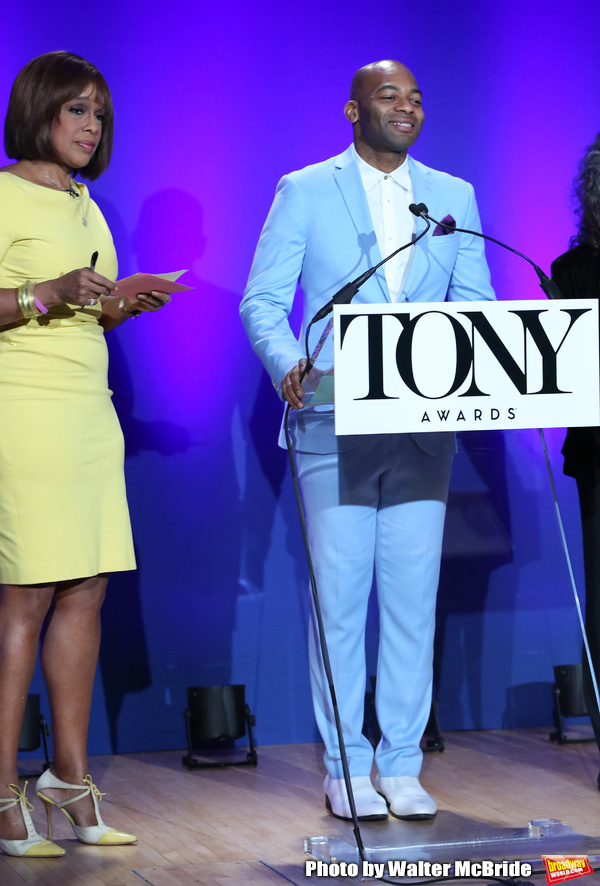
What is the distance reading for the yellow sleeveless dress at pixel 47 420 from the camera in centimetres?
259

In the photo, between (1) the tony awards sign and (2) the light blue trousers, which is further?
(2) the light blue trousers

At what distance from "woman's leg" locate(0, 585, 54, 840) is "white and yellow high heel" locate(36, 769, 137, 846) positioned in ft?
0.32

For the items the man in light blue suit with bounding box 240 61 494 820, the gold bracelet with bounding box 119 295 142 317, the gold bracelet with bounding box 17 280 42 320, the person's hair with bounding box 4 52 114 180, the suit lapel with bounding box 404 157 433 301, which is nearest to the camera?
the man in light blue suit with bounding box 240 61 494 820

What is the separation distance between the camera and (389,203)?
2.62 metres

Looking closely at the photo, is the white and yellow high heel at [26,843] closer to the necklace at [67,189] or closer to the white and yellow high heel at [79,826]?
the white and yellow high heel at [79,826]

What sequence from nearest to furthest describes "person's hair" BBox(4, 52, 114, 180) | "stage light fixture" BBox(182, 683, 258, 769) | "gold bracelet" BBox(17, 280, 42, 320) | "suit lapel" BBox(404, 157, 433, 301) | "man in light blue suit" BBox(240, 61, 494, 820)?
"man in light blue suit" BBox(240, 61, 494, 820), "suit lapel" BBox(404, 157, 433, 301), "gold bracelet" BBox(17, 280, 42, 320), "person's hair" BBox(4, 52, 114, 180), "stage light fixture" BBox(182, 683, 258, 769)

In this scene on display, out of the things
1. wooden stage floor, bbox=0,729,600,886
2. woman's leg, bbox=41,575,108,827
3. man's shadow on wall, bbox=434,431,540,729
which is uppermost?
man's shadow on wall, bbox=434,431,540,729

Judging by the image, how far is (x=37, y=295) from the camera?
2531 millimetres

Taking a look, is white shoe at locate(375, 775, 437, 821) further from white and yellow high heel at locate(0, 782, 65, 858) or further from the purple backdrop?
the purple backdrop

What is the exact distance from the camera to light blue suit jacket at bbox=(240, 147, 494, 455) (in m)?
2.45

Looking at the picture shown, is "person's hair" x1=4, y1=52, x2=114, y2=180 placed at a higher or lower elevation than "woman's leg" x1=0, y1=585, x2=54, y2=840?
higher

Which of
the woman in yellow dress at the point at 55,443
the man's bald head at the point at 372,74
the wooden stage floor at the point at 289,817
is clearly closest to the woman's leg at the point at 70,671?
the woman in yellow dress at the point at 55,443

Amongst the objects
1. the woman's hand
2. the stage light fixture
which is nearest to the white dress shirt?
the woman's hand

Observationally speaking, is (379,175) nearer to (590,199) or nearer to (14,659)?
(590,199)
